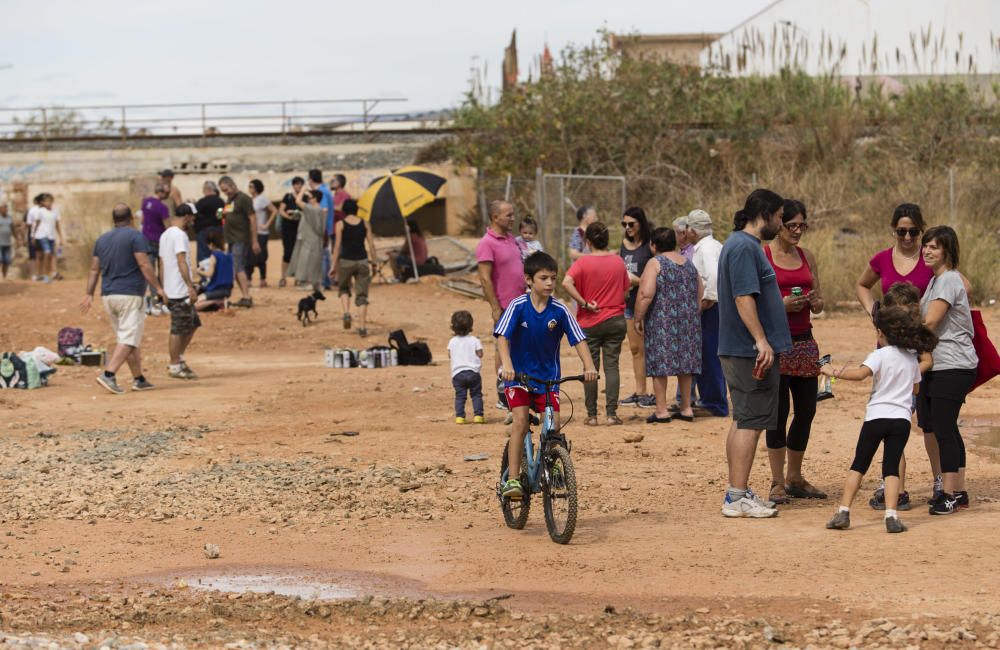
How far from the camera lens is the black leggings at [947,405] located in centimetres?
859

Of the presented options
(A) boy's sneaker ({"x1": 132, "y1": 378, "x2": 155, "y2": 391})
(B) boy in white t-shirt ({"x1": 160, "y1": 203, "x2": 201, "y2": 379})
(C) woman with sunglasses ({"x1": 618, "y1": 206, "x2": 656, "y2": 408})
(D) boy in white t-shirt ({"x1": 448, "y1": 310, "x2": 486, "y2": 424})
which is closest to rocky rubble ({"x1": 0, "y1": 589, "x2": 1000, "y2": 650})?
(D) boy in white t-shirt ({"x1": 448, "y1": 310, "x2": 486, "y2": 424})

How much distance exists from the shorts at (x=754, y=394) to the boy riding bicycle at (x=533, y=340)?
2.86ft

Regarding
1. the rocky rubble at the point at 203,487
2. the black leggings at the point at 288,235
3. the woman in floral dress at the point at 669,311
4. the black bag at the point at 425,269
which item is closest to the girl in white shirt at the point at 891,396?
the rocky rubble at the point at 203,487

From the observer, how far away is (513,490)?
840cm

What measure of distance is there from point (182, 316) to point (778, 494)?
8.85 metres

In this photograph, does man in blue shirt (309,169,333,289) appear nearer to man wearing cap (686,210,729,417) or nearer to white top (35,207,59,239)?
white top (35,207,59,239)

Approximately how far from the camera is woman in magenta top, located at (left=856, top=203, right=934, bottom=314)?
880 centimetres

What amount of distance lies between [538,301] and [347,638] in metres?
2.68

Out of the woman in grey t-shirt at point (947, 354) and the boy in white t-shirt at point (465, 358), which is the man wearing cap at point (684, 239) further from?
the woman in grey t-shirt at point (947, 354)

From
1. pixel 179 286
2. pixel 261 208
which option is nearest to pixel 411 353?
pixel 179 286

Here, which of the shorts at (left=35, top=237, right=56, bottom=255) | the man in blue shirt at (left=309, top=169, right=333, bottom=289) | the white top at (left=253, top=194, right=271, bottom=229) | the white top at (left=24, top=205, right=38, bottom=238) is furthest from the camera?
the shorts at (left=35, top=237, right=56, bottom=255)

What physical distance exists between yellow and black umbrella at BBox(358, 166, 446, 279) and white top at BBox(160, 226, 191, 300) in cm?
810

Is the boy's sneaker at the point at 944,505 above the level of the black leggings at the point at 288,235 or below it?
below

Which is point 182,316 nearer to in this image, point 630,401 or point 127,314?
point 127,314
